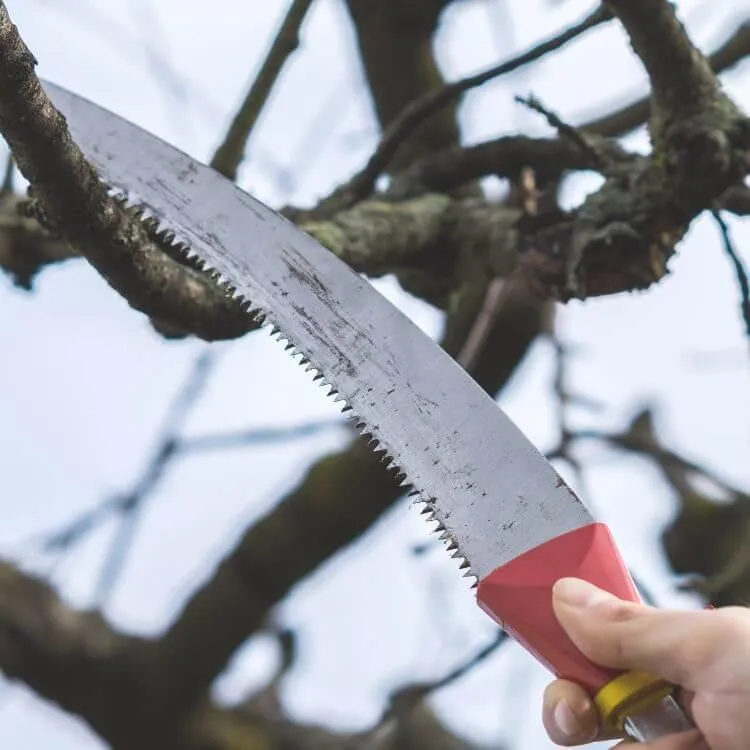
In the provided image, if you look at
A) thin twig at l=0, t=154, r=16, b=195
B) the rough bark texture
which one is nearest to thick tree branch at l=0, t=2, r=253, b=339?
the rough bark texture

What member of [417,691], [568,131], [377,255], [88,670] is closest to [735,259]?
[568,131]

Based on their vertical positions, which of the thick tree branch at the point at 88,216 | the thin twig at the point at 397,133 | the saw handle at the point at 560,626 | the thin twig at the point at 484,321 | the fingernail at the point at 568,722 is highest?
the thin twig at the point at 397,133

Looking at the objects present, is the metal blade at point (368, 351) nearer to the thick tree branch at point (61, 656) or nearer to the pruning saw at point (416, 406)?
the pruning saw at point (416, 406)

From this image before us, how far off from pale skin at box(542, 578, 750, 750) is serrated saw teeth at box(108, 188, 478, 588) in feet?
0.26

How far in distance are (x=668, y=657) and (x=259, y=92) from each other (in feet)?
1.82

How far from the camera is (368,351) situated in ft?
2.20

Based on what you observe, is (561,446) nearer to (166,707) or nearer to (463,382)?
(463,382)

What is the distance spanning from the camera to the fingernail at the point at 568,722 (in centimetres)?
53

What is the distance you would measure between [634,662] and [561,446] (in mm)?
637

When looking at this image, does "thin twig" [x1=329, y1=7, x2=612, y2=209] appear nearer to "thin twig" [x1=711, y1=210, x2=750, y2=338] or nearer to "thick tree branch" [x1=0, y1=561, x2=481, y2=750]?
"thin twig" [x1=711, y1=210, x2=750, y2=338]

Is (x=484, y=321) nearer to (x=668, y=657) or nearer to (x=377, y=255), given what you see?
(x=377, y=255)

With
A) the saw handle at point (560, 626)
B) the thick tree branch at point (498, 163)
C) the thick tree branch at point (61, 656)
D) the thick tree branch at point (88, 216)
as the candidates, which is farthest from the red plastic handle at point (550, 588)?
the thick tree branch at point (61, 656)

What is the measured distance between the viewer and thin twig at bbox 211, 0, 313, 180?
Answer: 82 centimetres

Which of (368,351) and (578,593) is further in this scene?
(368,351)
